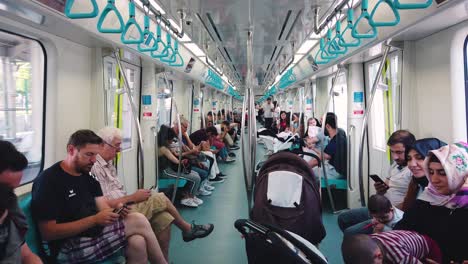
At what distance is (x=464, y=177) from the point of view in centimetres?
170

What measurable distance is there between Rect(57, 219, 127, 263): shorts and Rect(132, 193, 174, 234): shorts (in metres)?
0.47

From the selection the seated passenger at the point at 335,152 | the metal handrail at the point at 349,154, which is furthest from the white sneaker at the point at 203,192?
the metal handrail at the point at 349,154

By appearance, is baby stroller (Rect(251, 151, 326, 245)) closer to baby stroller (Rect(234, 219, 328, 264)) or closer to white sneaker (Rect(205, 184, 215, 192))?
baby stroller (Rect(234, 219, 328, 264))

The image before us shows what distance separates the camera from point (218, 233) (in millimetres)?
3771

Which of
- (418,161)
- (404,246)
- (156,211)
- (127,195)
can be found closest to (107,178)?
(127,195)

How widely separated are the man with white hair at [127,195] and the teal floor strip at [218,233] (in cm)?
43

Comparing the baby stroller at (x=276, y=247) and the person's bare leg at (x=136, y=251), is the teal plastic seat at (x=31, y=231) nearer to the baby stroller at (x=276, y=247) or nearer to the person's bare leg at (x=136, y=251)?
the person's bare leg at (x=136, y=251)

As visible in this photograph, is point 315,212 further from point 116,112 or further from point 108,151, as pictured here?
point 116,112

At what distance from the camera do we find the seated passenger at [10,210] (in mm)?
1368

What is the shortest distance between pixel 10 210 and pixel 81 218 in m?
0.77

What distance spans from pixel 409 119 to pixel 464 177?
156cm

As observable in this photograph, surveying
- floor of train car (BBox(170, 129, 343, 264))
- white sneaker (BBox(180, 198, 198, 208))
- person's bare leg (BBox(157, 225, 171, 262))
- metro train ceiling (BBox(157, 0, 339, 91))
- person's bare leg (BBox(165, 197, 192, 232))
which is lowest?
floor of train car (BBox(170, 129, 343, 264))

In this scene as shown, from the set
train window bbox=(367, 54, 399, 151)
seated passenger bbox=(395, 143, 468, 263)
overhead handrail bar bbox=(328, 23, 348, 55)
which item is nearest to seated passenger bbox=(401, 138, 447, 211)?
seated passenger bbox=(395, 143, 468, 263)

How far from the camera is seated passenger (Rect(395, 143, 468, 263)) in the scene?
1698 millimetres
